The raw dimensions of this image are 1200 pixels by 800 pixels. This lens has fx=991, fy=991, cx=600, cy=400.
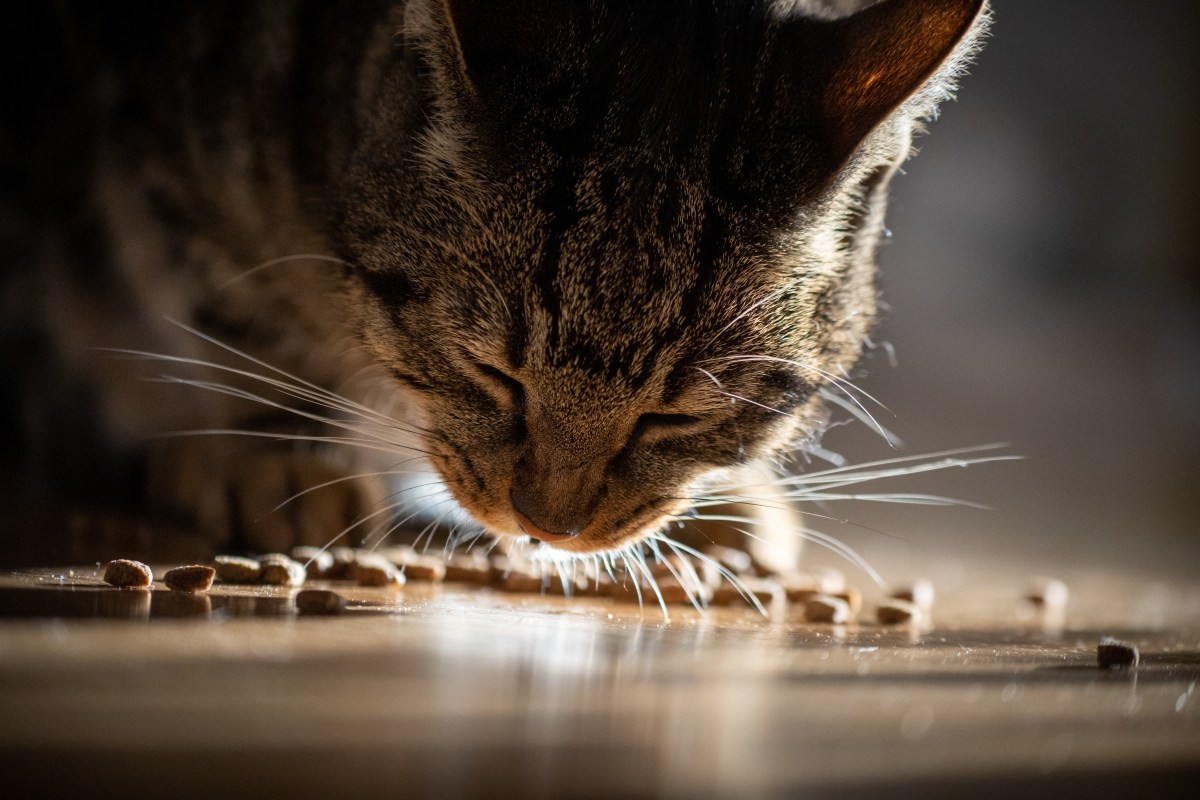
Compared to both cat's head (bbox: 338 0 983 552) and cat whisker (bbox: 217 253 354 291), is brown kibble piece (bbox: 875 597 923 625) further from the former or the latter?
cat whisker (bbox: 217 253 354 291)

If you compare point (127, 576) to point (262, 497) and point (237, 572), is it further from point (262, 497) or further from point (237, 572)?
point (262, 497)

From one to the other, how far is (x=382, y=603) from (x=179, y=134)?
104 centimetres

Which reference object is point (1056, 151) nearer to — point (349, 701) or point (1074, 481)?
point (1074, 481)

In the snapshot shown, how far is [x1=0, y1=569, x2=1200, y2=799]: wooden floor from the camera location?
0.64 m

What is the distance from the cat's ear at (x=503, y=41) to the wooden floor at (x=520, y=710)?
2.23ft

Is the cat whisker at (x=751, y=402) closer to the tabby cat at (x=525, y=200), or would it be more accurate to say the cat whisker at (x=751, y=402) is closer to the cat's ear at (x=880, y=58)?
the tabby cat at (x=525, y=200)

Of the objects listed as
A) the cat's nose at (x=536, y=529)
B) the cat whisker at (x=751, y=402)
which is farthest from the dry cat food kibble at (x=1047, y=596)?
the cat's nose at (x=536, y=529)

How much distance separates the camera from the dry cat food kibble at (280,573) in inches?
52.9

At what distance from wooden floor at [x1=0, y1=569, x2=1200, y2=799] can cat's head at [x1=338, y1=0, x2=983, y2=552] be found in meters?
0.27

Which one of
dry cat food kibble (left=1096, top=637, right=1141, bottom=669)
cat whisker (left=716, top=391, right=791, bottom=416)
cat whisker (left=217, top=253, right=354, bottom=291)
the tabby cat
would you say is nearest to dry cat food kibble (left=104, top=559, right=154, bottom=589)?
the tabby cat

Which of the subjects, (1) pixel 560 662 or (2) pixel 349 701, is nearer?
(2) pixel 349 701

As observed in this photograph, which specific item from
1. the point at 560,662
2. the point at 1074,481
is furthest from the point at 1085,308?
the point at 560,662

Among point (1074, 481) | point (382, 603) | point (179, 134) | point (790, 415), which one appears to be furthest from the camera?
point (1074, 481)

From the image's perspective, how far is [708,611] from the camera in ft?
4.91
